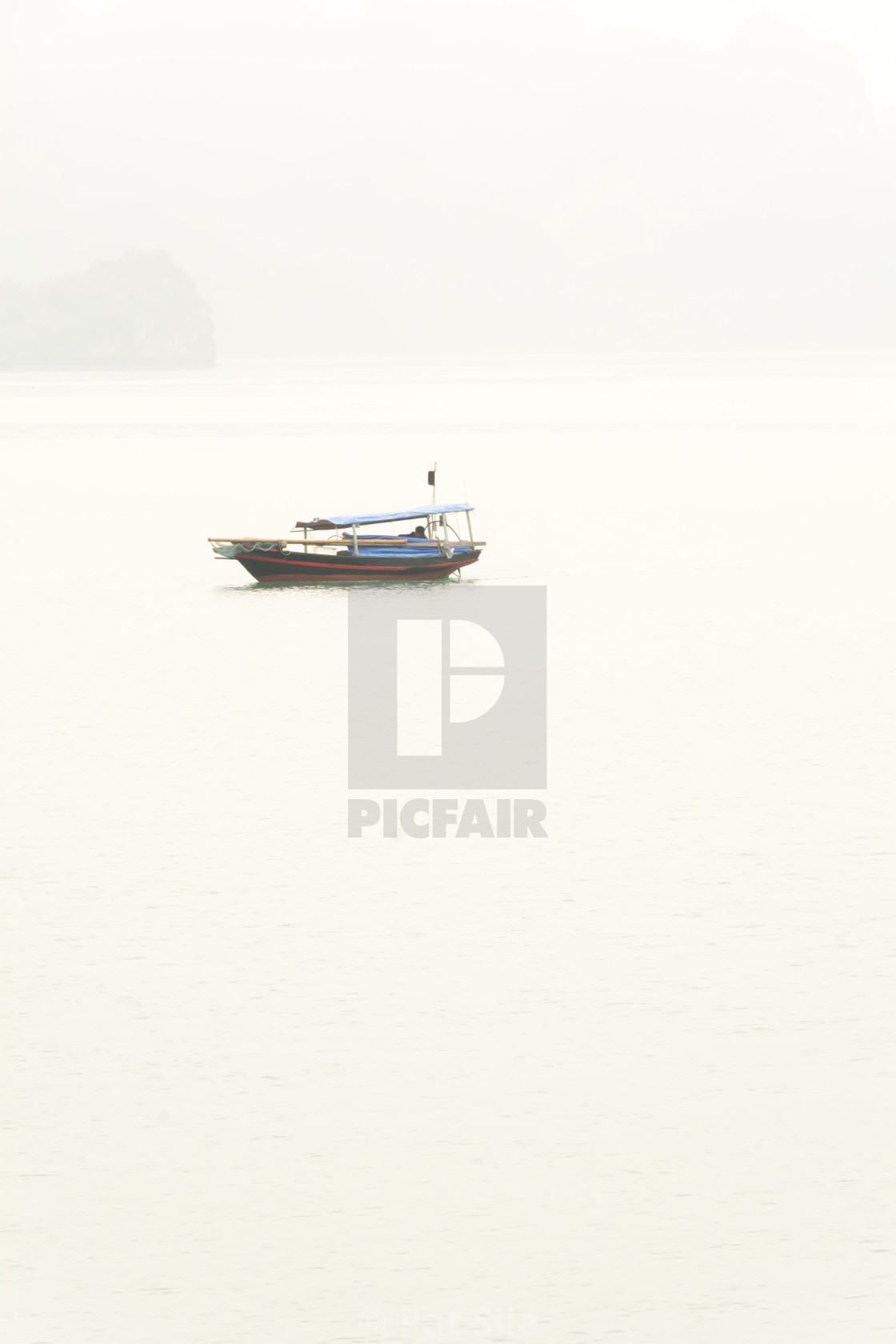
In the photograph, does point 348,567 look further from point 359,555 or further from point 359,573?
point 359,555

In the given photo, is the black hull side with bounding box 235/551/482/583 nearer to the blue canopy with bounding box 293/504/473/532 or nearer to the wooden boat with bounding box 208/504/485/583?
the wooden boat with bounding box 208/504/485/583

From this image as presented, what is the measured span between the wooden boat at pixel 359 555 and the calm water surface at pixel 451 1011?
27.7 feet

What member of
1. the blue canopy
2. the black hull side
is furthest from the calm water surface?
the black hull side

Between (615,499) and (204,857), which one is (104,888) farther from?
(615,499)

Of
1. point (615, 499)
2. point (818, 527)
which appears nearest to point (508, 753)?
point (818, 527)

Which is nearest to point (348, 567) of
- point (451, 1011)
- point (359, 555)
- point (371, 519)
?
point (359, 555)

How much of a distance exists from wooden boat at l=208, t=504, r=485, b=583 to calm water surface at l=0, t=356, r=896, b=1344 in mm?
8442

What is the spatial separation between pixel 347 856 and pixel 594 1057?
10347 mm

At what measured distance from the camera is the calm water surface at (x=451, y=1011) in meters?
20.4

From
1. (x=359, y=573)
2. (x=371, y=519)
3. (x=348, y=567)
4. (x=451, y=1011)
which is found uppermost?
(x=371, y=519)

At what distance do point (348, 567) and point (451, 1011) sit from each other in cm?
4097

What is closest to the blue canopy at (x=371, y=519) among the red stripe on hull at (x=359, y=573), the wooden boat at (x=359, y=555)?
the wooden boat at (x=359, y=555)

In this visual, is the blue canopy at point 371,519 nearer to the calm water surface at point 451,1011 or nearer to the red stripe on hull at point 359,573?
the red stripe on hull at point 359,573

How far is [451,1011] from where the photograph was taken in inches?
1080
